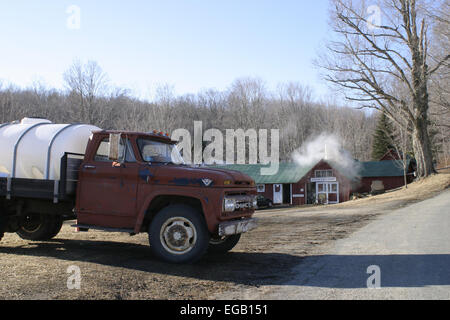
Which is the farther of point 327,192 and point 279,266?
point 327,192

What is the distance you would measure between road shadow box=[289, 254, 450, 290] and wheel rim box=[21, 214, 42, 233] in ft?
21.0

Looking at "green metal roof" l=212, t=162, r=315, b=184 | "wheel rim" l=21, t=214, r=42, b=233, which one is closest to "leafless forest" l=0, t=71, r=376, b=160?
"green metal roof" l=212, t=162, r=315, b=184

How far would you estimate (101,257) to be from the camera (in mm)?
7559

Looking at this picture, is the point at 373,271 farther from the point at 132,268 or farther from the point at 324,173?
the point at 324,173

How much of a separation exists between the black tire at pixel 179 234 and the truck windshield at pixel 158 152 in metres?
1.20

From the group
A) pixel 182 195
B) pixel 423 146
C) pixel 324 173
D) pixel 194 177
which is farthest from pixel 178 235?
pixel 324 173

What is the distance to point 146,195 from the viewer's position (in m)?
7.01

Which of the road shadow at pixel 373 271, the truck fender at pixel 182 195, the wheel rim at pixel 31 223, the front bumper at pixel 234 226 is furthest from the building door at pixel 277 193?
the truck fender at pixel 182 195

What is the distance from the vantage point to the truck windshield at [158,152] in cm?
751

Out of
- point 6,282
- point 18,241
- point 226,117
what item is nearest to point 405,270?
point 6,282

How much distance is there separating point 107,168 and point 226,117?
228ft

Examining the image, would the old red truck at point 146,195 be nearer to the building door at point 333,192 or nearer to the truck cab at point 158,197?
the truck cab at point 158,197

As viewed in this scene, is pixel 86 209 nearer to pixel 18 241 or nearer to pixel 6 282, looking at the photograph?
pixel 6 282

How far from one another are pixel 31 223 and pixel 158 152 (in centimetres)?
413
